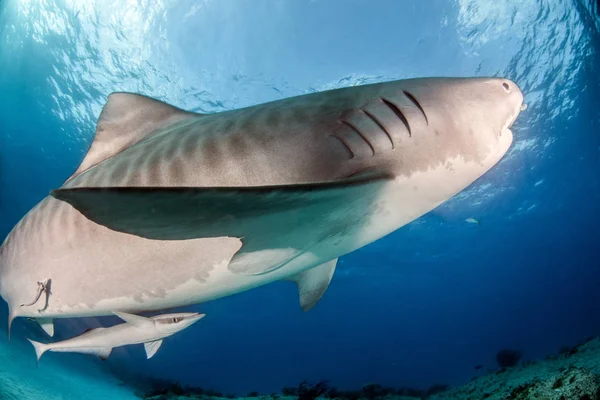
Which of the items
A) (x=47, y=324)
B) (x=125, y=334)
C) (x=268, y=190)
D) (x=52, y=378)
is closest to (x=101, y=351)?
(x=125, y=334)

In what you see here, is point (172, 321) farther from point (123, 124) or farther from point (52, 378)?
point (52, 378)

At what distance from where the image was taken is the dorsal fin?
3.15m

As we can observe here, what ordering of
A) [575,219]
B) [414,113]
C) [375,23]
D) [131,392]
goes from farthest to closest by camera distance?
1. [575,219]
2. [131,392]
3. [375,23]
4. [414,113]

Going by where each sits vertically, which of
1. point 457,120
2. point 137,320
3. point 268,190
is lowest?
point 137,320

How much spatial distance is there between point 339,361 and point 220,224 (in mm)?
100592

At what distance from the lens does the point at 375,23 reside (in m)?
15.2

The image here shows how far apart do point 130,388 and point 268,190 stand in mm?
32458

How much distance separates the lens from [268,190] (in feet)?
4.41

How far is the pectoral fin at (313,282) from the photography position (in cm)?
343

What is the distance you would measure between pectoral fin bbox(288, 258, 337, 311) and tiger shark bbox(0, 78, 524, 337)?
881 millimetres

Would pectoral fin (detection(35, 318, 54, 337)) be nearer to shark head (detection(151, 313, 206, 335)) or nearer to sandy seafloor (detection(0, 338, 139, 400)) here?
shark head (detection(151, 313, 206, 335))

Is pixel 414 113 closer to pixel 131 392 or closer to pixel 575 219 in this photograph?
pixel 131 392

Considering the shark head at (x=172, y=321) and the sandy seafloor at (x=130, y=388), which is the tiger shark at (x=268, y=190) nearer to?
the shark head at (x=172, y=321)

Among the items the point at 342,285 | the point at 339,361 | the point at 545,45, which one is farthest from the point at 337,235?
the point at 339,361
